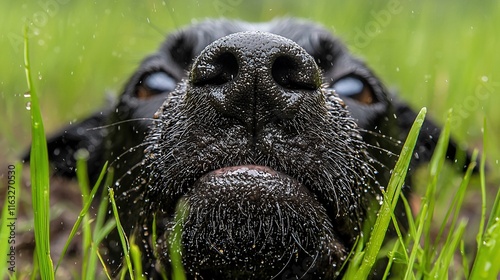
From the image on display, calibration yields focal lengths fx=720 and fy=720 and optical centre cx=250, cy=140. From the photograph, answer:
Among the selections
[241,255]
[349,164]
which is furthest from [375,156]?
[241,255]

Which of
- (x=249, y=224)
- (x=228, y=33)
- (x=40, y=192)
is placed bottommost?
(x=249, y=224)

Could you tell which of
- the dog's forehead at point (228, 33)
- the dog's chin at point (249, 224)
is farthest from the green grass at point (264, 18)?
the dog's chin at point (249, 224)

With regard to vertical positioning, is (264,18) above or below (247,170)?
above

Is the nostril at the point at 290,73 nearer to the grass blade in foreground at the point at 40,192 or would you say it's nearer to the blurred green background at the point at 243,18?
the grass blade in foreground at the point at 40,192

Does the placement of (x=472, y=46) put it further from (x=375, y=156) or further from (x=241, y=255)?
(x=241, y=255)

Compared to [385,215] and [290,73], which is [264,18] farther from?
[385,215]

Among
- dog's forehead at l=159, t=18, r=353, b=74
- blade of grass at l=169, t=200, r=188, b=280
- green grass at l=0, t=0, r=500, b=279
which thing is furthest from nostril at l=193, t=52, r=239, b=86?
green grass at l=0, t=0, r=500, b=279

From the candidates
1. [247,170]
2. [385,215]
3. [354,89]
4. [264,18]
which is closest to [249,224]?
[247,170]

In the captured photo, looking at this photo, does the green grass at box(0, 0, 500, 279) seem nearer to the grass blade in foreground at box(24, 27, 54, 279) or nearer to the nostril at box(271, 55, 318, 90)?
the nostril at box(271, 55, 318, 90)
